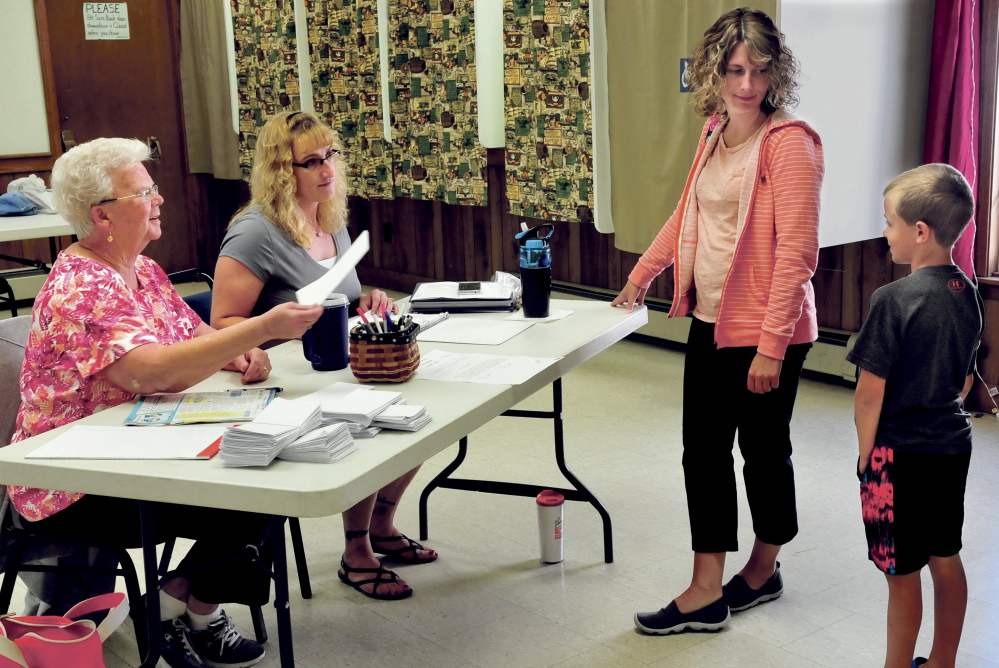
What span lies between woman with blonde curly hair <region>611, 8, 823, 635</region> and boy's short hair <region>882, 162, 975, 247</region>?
0.22 metres

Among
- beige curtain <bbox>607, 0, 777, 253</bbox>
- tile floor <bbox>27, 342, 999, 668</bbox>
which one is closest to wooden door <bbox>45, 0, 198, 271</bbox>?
beige curtain <bbox>607, 0, 777, 253</bbox>

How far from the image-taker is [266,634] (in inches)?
88.7

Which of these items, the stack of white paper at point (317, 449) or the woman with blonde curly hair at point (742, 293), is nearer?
the stack of white paper at point (317, 449)

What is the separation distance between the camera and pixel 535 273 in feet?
7.82

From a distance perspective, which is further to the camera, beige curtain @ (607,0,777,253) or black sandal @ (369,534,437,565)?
beige curtain @ (607,0,777,253)

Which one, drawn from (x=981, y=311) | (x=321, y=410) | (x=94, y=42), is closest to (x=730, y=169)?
(x=981, y=311)

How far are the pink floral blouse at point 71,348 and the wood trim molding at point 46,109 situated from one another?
4.88m

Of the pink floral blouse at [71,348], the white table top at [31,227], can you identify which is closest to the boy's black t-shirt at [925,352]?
the pink floral blouse at [71,348]

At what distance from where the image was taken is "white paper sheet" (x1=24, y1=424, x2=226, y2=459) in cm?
156

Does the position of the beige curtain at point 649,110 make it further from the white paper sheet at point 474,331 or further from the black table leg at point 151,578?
the black table leg at point 151,578

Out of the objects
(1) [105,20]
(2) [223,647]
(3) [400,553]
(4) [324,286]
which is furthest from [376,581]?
(1) [105,20]

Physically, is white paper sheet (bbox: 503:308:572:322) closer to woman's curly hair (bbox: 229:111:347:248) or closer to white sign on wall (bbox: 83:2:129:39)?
woman's curly hair (bbox: 229:111:347:248)

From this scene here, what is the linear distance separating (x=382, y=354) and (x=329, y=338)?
17cm

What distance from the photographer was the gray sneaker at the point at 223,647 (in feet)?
6.94
